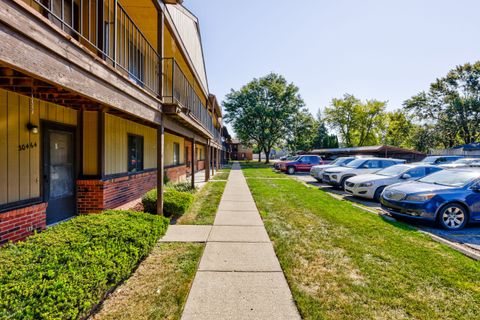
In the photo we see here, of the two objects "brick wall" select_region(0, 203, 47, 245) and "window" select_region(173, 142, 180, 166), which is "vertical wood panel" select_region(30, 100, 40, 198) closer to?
"brick wall" select_region(0, 203, 47, 245)

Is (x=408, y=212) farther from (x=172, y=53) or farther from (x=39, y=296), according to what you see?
(x=172, y=53)

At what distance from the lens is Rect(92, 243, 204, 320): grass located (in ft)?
9.06

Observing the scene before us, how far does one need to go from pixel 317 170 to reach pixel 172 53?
10.8 metres

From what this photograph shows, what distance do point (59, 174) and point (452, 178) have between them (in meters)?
9.62

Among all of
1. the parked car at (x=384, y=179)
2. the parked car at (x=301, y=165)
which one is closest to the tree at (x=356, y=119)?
the parked car at (x=301, y=165)

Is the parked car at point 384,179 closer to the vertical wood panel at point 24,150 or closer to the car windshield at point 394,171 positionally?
the car windshield at point 394,171

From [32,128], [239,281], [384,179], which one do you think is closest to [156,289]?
[239,281]

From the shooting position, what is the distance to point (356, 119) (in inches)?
1959

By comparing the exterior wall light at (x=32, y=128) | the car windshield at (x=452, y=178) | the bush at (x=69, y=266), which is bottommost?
the bush at (x=69, y=266)

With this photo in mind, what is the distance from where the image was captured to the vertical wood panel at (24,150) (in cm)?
409

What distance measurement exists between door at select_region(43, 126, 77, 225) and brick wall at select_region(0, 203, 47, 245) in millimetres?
457

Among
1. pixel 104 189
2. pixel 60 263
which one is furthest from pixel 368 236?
pixel 104 189

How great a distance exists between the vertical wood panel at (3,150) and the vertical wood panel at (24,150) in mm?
274

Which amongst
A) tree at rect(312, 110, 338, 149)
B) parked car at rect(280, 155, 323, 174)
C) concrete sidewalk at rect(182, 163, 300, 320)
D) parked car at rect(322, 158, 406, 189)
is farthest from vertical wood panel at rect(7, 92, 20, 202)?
tree at rect(312, 110, 338, 149)
